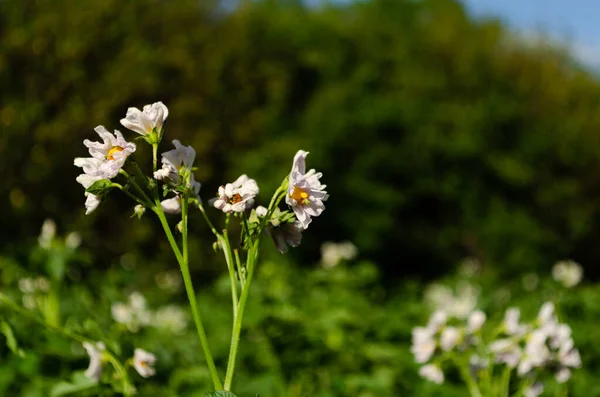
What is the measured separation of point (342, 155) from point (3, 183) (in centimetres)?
790

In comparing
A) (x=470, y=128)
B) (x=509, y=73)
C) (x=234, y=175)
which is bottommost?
(x=234, y=175)

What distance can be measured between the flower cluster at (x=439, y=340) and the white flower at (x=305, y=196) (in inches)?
52.9

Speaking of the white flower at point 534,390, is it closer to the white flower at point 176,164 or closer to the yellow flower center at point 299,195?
the yellow flower center at point 299,195

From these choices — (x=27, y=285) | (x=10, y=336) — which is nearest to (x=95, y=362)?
(x=10, y=336)

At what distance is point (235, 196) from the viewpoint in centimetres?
168

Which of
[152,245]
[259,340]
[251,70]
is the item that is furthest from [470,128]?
[259,340]

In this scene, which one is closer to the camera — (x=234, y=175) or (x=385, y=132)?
(x=234, y=175)

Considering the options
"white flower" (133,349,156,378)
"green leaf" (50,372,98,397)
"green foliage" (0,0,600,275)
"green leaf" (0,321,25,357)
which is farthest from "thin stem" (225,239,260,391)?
"green foliage" (0,0,600,275)

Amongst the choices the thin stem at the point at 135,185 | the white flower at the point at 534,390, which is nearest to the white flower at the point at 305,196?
the thin stem at the point at 135,185

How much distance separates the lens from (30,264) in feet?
11.5

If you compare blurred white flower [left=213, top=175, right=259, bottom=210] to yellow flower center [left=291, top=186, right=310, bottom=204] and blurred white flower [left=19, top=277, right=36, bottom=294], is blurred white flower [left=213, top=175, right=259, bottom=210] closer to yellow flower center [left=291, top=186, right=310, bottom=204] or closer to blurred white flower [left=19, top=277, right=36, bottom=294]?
yellow flower center [left=291, top=186, right=310, bottom=204]

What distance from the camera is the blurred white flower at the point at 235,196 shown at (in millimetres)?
1648

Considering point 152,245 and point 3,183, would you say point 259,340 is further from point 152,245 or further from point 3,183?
point 152,245

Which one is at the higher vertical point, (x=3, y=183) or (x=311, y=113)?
(x=311, y=113)
